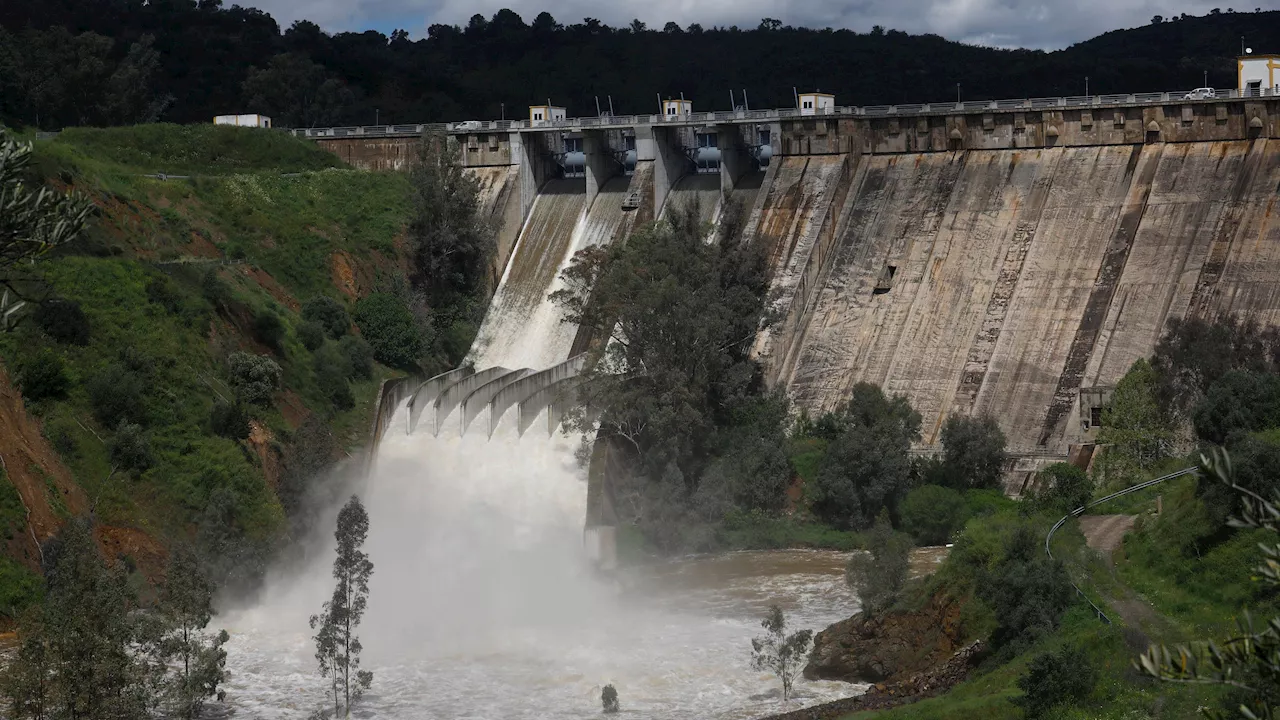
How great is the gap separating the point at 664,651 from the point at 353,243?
2929cm

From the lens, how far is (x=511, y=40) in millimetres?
140250

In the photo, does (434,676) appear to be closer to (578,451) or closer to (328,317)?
(578,451)

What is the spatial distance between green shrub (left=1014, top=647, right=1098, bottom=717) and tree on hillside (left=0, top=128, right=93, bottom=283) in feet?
58.3

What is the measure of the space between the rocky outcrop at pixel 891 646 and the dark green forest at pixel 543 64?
6083 cm

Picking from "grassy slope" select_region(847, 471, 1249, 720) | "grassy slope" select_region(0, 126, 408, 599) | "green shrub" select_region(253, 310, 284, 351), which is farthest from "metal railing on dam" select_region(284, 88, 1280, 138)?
"grassy slope" select_region(847, 471, 1249, 720)

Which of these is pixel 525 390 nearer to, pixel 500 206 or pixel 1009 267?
pixel 500 206

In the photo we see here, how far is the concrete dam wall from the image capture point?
50812 mm

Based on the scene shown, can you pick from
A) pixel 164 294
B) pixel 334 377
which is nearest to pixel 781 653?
pixel 334 377

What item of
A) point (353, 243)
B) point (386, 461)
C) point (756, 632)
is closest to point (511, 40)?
point (353, 243)

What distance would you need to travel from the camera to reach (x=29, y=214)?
19.8 metres

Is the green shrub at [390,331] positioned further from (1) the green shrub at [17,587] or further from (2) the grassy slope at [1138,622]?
(2) the grassy slope at [1138,622]

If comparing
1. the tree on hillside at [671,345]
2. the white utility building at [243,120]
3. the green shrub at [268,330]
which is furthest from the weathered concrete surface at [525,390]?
the white utility building at [243,120]

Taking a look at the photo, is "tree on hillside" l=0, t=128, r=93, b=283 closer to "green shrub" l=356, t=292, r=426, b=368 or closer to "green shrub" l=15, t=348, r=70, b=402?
"green shrub" l=15, t=348, r=70, b=402

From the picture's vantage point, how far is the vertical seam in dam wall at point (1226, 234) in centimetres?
5012
